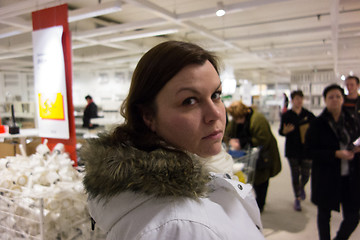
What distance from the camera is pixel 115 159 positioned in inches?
26.4

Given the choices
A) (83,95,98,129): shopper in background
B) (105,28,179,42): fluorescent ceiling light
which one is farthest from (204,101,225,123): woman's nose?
(83,95,98,129): shopper in background

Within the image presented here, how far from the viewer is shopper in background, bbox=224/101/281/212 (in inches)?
130

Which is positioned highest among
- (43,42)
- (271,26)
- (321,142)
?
(271,26)

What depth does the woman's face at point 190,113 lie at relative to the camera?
2.48ft

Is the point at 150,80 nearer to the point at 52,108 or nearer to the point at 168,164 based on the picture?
the point at 168,164

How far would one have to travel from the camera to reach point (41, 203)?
4.27ft

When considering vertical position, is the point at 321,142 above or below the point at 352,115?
below

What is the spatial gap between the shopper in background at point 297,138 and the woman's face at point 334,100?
1385 millimetres

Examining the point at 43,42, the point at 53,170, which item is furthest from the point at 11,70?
the point at 53,170

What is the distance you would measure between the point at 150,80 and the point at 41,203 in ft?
3.22

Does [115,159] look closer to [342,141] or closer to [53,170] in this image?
[53,170]

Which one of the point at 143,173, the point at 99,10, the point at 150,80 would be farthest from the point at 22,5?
the point at 143,173

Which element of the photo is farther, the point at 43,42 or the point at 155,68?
the point at 43,42

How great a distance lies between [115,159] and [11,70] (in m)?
2.22
